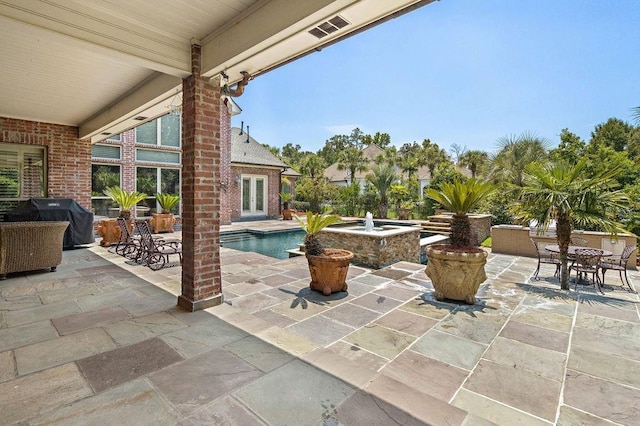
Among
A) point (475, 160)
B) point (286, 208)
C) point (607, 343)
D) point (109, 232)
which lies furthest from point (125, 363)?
point (475, 160)

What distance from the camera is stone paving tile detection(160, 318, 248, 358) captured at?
9.43 feet

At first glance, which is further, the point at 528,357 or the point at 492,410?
the point at 528,357

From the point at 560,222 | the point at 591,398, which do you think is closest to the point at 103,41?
the point at 591,398

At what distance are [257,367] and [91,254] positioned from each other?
704 centimetres

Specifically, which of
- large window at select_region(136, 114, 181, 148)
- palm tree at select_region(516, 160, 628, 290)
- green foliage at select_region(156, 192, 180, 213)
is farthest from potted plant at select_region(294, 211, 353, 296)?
large window at select_region(136, 114, 181, 148)

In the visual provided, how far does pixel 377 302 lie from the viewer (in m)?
4.37

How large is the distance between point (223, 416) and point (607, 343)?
12.5 ft

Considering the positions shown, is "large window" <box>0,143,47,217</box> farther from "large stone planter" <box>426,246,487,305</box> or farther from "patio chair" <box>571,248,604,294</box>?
"patio chair" <box>571,248,604,294</box>

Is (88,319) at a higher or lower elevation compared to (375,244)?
lower

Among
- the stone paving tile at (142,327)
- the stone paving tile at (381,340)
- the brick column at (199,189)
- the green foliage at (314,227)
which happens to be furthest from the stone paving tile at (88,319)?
the stone paving tile at (381,340)

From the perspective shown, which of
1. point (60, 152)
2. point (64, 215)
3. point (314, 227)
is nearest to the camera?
point (314, 227)

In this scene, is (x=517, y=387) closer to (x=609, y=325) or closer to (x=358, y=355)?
(x=358, y=355)

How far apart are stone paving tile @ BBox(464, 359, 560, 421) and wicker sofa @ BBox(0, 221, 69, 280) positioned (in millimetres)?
6923

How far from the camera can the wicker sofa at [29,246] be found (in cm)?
513
